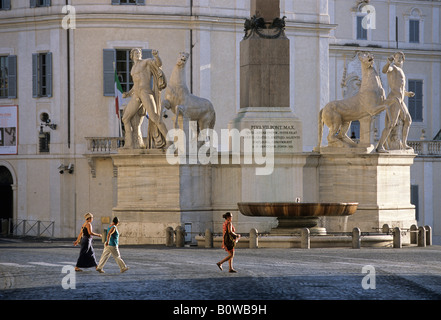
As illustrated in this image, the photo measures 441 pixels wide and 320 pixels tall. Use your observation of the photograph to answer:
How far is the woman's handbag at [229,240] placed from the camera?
78.7 ft

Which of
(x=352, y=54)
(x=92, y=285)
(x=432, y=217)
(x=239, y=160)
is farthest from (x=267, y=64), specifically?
(x=352, y=54)

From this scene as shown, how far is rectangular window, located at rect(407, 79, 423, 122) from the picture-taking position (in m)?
67.1

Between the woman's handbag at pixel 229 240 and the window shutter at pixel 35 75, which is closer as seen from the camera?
the woman's handbag at pixel 229 240

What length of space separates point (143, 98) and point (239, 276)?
517 inches

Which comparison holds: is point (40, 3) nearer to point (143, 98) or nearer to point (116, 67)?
point (116, 67)

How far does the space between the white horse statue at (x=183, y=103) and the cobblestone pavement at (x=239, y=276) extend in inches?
222

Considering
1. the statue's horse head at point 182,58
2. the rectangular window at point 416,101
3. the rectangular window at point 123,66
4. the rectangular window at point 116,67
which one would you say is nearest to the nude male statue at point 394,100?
the statue's horse head at point 182,58

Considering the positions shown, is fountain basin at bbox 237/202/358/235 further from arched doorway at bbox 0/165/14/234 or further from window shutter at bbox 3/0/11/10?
window shutter at bbox 3/0/11/10

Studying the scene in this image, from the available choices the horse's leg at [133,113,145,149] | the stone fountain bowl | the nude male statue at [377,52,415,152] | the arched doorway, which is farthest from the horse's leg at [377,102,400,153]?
the arched doorway

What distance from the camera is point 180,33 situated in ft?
175

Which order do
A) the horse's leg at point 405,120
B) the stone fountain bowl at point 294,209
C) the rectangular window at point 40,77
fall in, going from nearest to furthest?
the stone fountain bowl at point 294,209 → the horse's leg at point 405,120 → the rectangular window at point 40,77

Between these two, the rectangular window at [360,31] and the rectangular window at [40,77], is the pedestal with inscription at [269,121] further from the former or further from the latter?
the rectangular window at [360,31]

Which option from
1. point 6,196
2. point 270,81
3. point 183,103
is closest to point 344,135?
point 270,81
